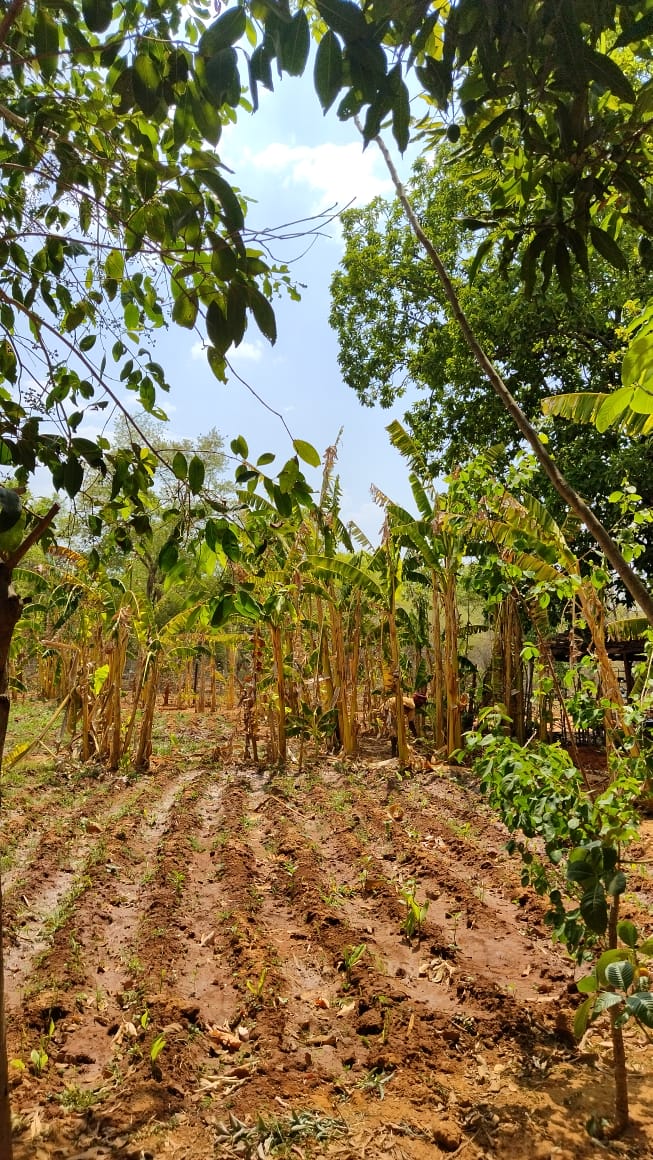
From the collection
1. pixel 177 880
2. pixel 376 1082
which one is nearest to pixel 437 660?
pixel 177 880

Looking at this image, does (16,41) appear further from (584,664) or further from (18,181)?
(584,664)

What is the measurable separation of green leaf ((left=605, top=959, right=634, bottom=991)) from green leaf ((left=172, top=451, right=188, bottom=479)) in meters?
1.87

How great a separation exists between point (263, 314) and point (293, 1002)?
3.59 m

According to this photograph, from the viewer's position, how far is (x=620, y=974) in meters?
1.91

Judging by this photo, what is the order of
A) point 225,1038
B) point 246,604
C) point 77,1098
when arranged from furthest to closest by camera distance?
point 225,1038 → point 77,1098 → point 246,604

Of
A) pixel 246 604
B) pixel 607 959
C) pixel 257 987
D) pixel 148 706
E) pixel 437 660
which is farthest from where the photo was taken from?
pixel 437 660

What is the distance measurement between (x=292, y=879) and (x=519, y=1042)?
8.07 feet

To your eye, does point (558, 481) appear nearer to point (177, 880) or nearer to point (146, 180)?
point (146, 180)

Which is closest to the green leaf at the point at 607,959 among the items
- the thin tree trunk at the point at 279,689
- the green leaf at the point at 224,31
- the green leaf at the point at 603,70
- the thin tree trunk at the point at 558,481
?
the thin tree trunk at the point at 558,481

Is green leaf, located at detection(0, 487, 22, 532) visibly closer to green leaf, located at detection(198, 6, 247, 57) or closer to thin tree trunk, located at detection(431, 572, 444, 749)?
green leaf, located at detection(198, 6, 247, 57)

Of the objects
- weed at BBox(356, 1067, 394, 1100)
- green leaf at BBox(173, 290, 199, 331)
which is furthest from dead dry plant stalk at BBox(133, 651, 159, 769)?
green leaf at BBox(173, 290, 199, 331)

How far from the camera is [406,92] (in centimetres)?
136

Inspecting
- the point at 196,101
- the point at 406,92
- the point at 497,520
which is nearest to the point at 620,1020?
the point at 406,92

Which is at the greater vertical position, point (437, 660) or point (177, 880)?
point (437, 660)
